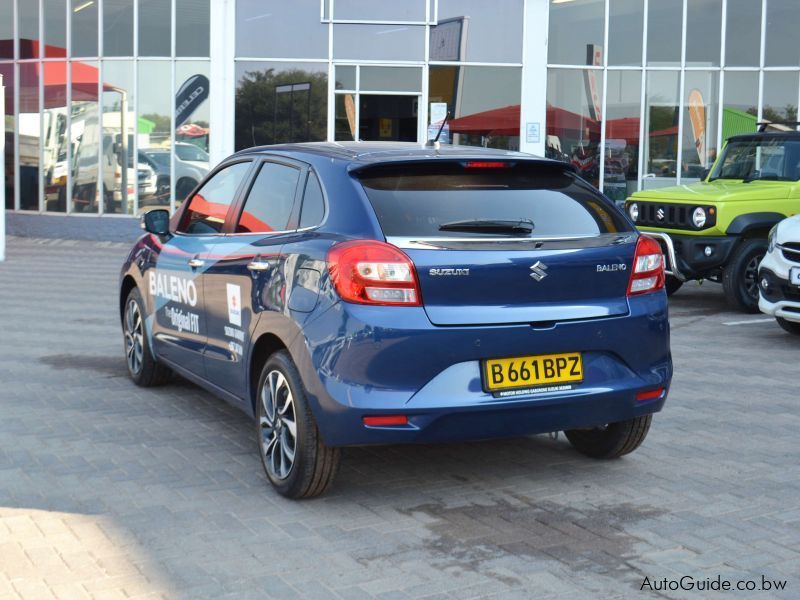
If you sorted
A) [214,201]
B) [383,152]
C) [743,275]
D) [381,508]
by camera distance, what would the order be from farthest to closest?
[743,275], [214,201], [383,152], [381,508]

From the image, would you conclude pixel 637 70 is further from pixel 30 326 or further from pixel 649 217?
pixel 30 326

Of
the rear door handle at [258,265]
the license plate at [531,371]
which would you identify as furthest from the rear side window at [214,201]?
Result: the license plate at [531,371]

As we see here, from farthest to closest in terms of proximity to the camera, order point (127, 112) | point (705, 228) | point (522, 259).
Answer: point (127, 112) < point (705, 228) < point (522, 259)

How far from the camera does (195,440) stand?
6348 mm

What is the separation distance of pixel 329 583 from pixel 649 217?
9138 millimetres

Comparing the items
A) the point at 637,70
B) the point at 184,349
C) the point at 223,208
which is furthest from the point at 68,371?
the point at 637,70

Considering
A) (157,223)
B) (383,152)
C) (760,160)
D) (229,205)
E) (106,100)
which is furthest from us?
(106,100)

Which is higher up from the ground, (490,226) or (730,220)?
(490,226)

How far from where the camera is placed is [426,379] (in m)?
4.83

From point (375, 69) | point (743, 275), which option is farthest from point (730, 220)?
point (375, 69)

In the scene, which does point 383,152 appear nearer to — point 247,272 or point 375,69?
point 247,272

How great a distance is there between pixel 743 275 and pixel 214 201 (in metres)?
7.20

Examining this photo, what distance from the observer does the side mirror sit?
7023mm

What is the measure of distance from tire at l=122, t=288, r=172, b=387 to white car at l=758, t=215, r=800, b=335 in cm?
532
